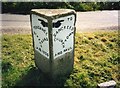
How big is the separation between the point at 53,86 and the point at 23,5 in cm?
507

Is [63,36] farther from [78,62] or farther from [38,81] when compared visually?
[78,62]

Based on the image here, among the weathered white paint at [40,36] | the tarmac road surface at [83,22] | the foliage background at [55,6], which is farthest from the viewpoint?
the foliage background at [55,6]

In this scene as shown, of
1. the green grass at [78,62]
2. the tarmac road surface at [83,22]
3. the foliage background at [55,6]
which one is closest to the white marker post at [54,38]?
the green grass at [78,62]

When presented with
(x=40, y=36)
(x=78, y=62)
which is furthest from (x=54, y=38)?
(x=78, y=62)

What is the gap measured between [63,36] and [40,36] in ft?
1.48

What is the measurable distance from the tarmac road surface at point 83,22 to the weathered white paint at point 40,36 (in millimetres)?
2433

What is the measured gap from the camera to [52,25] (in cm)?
504

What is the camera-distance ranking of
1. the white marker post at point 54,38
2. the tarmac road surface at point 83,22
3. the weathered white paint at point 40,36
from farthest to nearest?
1. the tarmac road surface at point 83,22
2. the weathered white paint at point 40,36
3. the white marker post at point 54,38

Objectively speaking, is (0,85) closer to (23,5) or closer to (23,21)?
(23,21)

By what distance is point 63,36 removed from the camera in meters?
5.34

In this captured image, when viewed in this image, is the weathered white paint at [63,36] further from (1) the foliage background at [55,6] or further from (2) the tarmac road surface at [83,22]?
(1) the foliage background at [55,6]

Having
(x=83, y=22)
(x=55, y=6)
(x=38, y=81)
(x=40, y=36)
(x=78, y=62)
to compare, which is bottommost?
(x=38, y=81)

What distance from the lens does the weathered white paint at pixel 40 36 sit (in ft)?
17.2

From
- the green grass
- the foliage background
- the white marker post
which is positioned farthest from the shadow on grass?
the foliage background
